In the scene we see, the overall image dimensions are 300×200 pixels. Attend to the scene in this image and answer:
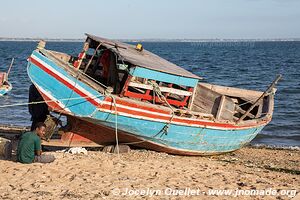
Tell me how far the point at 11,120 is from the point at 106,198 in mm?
14405

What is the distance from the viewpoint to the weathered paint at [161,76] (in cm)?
1117

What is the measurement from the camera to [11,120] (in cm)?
2123

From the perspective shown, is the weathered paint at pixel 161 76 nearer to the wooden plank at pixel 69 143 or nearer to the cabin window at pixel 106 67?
the cabin window at pixel 106 67

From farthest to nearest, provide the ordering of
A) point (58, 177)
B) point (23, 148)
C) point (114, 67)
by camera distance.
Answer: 1. point (114, 67)
2. point (23, 148)
3. point (58, 177)

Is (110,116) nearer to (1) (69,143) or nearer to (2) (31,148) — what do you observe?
(1) (69,143)

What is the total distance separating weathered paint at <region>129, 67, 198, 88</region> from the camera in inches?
440

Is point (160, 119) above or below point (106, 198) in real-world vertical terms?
above

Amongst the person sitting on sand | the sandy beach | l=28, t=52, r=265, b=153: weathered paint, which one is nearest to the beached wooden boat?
l=28, t=52, r=265, b=153: weathered paint

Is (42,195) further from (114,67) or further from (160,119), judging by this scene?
(114,67)

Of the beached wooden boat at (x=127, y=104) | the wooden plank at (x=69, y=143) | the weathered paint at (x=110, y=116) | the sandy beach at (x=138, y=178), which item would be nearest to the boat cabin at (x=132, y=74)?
the beached wooden boat at (x=127, y=104)

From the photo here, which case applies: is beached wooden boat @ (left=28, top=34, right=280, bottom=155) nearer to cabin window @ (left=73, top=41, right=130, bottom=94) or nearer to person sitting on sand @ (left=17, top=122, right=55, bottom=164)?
cabin window @ (left=73, top=41, right=130, bottom=94)

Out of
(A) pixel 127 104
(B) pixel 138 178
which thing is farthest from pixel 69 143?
(B) pixel 138 178

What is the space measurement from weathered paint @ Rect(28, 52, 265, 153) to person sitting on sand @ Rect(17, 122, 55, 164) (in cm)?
117

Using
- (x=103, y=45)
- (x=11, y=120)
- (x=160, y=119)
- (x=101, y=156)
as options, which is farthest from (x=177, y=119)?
(x=11, y=120)
